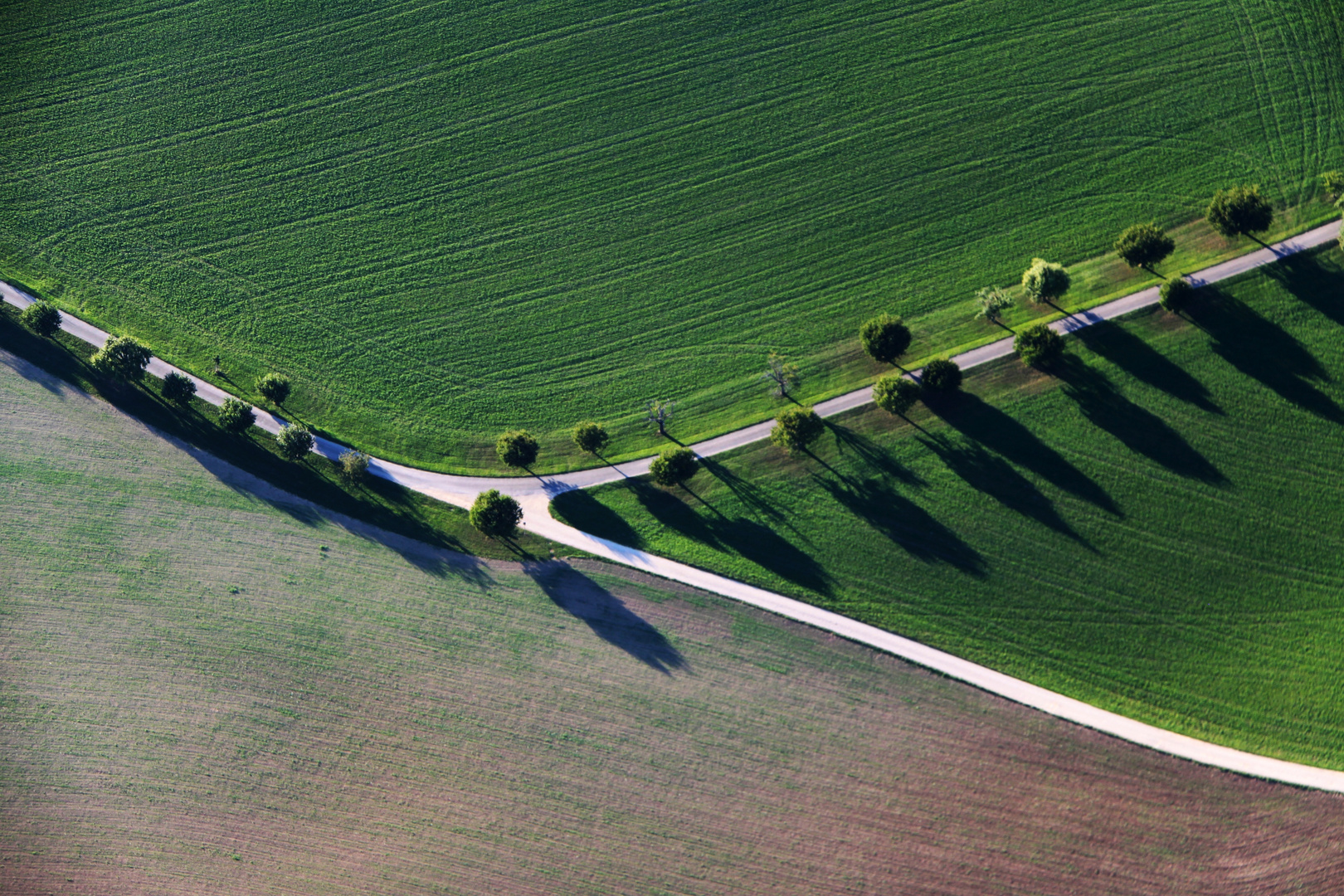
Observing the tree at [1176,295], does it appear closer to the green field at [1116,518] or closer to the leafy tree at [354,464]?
the green field at [1116,518]

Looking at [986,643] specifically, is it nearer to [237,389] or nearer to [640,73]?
[640,73]

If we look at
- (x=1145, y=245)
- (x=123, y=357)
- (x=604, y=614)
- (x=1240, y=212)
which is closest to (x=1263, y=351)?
(x=1240, y=212)

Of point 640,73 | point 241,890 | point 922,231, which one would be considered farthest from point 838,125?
Result: point 241,890

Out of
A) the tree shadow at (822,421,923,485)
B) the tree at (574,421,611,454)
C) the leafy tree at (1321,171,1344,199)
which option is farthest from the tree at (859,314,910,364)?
the leafy tree at (1321,171,1344,199)

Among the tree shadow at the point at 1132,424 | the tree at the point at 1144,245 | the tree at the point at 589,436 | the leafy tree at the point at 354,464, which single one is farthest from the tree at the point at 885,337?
the leafy tree at the point at 354,464

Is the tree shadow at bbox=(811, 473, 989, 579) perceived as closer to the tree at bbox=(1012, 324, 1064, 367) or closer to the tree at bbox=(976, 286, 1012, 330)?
the tree at bbox=(1012, 324, 1064, 367)
